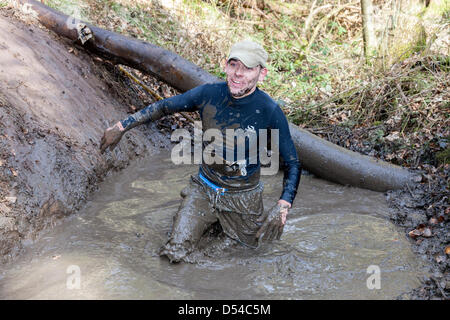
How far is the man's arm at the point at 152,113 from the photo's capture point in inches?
140

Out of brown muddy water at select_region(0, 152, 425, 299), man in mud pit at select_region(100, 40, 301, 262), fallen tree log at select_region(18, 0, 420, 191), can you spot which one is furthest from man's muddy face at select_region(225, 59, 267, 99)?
fallen tree log at select_region(18, 0, 420, 191)

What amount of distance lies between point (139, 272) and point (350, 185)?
10.1ft

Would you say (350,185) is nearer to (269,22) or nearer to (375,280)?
(375,280)

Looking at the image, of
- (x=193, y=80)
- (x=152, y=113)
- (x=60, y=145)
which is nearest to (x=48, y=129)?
(x=60, y=145)

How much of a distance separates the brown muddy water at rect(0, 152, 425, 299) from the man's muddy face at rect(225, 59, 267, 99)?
1305mm

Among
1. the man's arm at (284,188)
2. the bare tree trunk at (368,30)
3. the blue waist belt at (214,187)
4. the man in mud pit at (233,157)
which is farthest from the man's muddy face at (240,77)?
the bare tree trunk at (368,30)

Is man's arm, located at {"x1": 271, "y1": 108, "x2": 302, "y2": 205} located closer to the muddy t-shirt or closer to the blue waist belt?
the muddy t-shirt

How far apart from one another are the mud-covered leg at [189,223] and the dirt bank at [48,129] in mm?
1077

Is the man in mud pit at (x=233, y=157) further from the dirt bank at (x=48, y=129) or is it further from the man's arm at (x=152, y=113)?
the dirt bank at (x=48, y=129)

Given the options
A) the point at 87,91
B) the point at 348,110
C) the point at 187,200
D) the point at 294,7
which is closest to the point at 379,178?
the point at 348,110

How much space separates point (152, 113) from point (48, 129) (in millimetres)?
1267

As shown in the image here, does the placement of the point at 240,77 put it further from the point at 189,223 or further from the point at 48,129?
the point at 48,129

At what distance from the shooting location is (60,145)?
14.0ft

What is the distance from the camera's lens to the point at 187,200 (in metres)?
3.69
